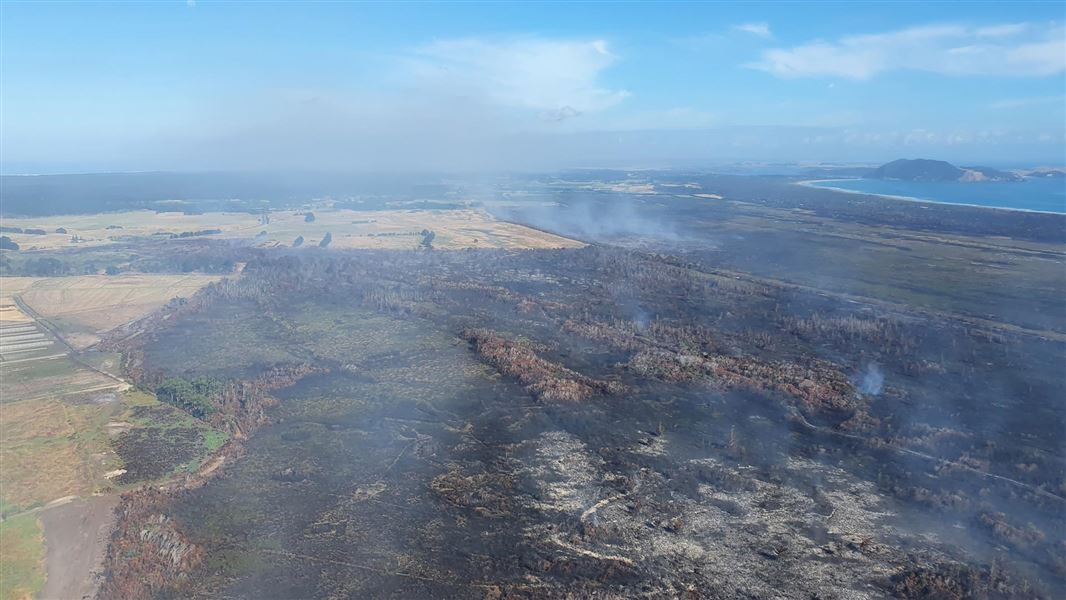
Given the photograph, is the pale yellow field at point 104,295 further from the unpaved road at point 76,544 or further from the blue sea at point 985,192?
the blue sea at point 985,192

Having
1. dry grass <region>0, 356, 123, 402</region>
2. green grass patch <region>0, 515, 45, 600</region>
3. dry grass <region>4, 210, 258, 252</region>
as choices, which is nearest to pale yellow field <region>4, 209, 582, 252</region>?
dry grass <region>4, 210, 258, 252</region>

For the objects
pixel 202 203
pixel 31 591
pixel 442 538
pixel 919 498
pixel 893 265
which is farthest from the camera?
pixel 202 203

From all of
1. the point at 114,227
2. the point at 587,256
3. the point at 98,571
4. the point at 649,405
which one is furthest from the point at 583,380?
the point at 114,227

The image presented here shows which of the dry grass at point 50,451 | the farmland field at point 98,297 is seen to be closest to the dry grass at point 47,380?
the dry grass at point 50,451

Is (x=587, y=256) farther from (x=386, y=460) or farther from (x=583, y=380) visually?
(x=386, y=460)

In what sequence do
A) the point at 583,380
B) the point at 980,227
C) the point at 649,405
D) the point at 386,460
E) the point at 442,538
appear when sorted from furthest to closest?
the point at 980,227 → the point at 583,380 → the point at 649,405 → the point at 386,460 → the point at 442,538

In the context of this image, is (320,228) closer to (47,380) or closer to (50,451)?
(47,380)

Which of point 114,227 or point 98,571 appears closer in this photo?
point 98,571
